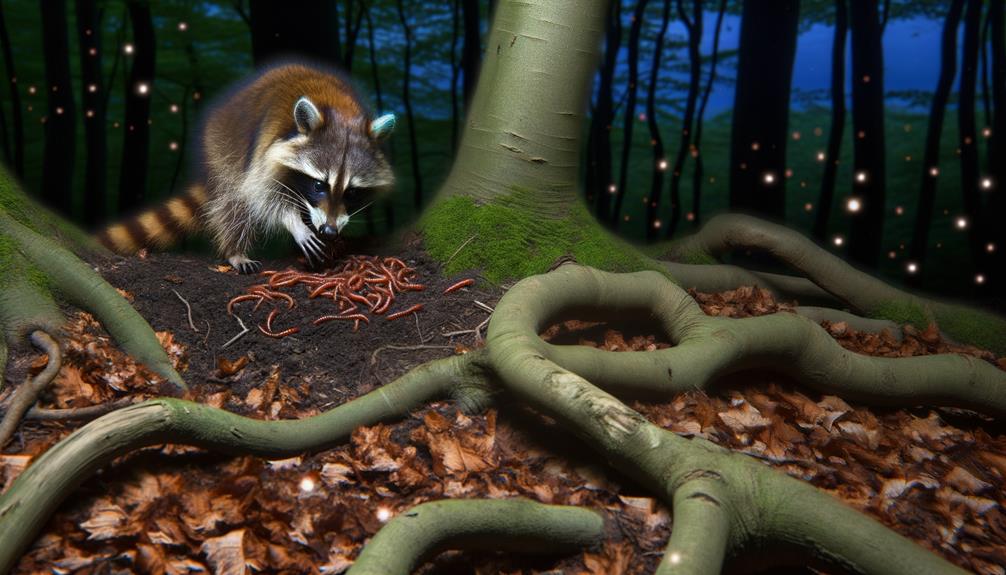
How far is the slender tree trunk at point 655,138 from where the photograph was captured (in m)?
7.79

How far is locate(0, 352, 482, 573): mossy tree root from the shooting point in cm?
220

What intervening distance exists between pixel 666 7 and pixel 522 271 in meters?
5.08

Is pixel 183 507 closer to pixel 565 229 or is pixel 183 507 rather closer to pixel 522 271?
pixel 522 271

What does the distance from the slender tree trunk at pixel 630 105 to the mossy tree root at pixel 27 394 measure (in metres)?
5.97

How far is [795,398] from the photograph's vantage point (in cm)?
380

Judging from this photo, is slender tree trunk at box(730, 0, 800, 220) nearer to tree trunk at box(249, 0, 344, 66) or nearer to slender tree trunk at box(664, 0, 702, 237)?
slender tree trunk at box(664, 0, 702, 237)

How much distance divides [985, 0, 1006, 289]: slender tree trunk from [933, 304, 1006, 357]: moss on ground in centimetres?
145

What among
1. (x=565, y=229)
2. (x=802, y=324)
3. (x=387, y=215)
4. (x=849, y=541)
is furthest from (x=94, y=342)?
(x=387, y=215)

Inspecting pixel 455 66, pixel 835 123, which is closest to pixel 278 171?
pixel 455 66

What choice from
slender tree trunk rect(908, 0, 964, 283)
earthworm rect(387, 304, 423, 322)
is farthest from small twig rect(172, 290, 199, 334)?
slender tree trunk rect(908, 0, 964, 283)

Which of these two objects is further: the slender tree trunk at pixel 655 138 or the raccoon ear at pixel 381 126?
the slender tree trunk at pixel 655 138

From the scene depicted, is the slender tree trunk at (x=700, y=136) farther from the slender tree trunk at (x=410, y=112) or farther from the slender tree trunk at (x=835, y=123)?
the slender tree trunk at (x=410, y=112)

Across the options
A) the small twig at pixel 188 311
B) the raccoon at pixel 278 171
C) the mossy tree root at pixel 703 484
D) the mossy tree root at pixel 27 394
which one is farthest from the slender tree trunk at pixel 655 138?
the mossy tree root at pixel 27 394

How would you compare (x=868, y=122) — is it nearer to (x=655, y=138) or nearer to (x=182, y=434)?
(x=655, y=138)
